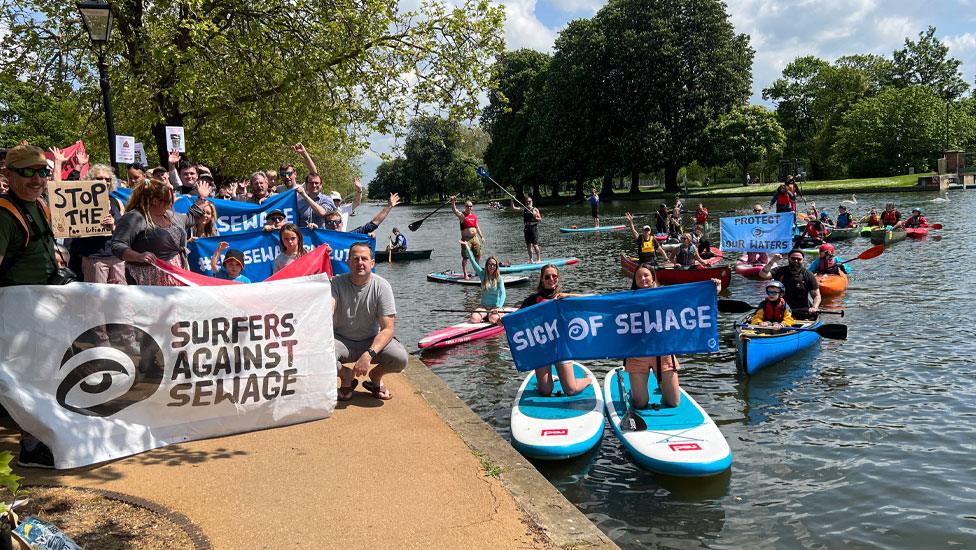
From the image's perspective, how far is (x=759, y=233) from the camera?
19.7m

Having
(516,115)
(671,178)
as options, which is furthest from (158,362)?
(516,115)

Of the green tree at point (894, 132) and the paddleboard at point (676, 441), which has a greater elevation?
the green tree at point (894, 132)

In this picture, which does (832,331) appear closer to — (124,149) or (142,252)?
(142,252)

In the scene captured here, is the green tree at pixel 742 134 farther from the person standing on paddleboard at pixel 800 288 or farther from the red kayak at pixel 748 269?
the person standing on paddleboard at pixel 800 288

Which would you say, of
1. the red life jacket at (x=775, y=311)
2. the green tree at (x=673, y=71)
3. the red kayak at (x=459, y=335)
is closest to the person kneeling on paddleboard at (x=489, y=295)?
the red kayak at (x=459, y=335)

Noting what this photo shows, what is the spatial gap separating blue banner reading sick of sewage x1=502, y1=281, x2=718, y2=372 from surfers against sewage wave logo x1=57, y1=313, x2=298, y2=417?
3.15m

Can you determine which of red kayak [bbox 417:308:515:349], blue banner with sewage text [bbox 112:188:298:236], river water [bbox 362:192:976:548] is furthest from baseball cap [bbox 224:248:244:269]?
red kayak [bbox 417:308:515:349]

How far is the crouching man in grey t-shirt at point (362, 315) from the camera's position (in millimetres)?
7395

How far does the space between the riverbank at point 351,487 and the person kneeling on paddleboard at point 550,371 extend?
2.12 m

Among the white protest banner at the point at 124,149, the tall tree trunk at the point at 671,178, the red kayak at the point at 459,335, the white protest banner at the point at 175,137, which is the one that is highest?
the tall tree trunk at the point at 671,178

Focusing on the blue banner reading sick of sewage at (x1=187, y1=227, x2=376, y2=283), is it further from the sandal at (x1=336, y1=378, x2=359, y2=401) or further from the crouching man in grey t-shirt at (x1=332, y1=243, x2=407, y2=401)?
the sandal at (x1=336, y1=378, x2=359, y2=401)

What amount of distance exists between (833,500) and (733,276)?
14487mm

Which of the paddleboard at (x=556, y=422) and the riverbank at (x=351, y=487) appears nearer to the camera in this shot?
the riverbank at (x=351, y=487)

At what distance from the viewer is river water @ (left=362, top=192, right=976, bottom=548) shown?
639cm
